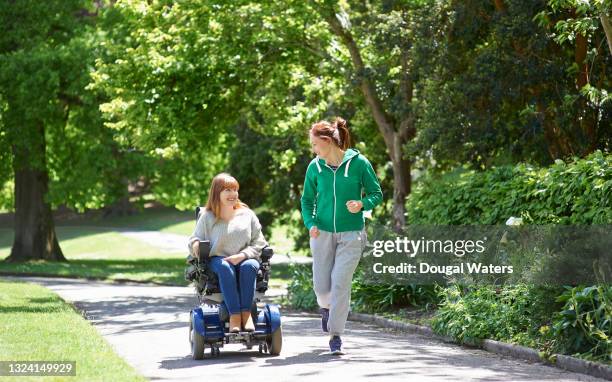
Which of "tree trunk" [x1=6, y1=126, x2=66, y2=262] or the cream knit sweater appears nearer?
the cream knit sweater

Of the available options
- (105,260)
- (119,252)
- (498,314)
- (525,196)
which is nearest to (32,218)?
(105,260)

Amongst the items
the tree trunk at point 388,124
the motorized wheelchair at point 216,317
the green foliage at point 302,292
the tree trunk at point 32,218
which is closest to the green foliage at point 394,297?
the green foliage at point 302,292

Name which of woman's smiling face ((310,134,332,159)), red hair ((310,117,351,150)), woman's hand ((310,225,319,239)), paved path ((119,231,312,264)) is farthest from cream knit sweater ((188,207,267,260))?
paved path ((119,231,312,264))

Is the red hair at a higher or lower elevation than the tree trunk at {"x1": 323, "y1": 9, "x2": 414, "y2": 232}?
lower

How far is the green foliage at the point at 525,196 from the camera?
12719 mm

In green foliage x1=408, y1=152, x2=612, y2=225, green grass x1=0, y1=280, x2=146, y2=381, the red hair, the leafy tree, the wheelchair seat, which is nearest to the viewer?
green grass x1=0, y1=280, x2=146, y2=381

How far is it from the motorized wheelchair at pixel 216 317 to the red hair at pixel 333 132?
3.93 ft

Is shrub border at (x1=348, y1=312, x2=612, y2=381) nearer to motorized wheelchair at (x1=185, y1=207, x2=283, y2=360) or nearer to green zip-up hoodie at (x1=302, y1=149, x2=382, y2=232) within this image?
green zip-up hoodie at (x1=302, y1=149, x2=382, y2=232)

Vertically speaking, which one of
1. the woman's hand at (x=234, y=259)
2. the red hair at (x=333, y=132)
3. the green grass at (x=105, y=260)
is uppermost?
the red hair at (x=333, y=132)

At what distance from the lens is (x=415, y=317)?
15.9 m

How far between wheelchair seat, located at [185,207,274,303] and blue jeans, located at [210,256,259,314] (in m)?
0.10

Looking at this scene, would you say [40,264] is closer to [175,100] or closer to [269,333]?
[175,100]

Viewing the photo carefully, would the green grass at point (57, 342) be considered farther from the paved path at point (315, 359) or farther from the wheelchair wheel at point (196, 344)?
the wheelchair wheel at point (196, 344)

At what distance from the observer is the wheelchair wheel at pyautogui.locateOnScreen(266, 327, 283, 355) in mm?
11312
